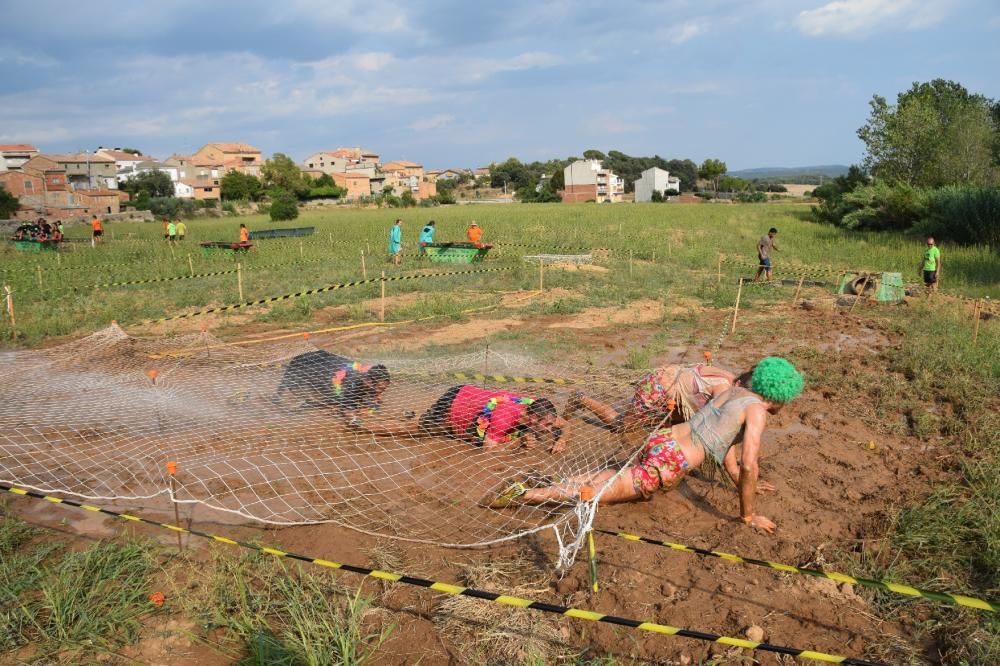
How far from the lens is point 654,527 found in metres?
4.27

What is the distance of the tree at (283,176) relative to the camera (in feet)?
217

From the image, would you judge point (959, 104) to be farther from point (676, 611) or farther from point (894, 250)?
point (676, 611)

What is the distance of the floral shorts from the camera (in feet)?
14.4

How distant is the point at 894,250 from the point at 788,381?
19416 mm

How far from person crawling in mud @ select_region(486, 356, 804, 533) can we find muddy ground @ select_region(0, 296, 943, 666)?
0.68 feet

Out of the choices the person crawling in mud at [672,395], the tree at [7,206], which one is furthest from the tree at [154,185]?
the person crawling in mud at [672,395]

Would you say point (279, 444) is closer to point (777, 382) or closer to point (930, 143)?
point (777, 382)

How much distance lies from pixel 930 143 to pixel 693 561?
1404 inches

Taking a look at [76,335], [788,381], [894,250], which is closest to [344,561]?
[788,381]

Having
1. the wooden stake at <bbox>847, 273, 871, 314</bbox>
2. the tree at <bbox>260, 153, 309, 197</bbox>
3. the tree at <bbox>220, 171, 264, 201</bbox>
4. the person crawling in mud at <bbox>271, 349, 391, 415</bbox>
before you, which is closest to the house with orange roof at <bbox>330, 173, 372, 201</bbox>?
the tree at <bbox>260, 153, 309, 197</bbox>

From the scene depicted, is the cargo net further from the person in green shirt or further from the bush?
the bush

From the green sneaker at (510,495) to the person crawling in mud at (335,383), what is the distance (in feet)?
5.71

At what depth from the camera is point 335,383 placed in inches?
237

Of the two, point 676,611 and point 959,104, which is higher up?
point 959,104
